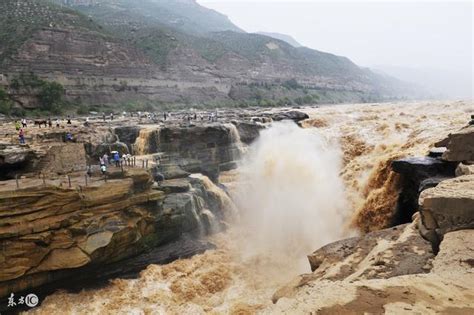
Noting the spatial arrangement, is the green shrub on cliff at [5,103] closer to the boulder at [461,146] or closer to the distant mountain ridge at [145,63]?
the distant mountain ridge at [145,63]

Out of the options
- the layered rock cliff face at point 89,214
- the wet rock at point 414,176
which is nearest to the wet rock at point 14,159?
the layered rock cliff face at point 89,214

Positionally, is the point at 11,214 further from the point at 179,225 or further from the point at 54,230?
the point at 179,225

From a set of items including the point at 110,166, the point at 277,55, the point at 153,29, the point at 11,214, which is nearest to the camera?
the point at 11,214

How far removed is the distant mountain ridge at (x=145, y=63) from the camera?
1781 inches

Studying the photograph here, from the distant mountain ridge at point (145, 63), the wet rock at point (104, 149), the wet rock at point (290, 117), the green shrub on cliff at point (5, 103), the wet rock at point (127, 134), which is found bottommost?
the wet rock at point (104, 149)

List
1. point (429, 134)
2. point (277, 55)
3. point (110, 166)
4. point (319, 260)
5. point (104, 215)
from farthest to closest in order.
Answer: point (277, 55)
point (429, 134)
point (110, 166)
point (104, 215)
point (319, 260)

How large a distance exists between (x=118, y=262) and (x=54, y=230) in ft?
9.12

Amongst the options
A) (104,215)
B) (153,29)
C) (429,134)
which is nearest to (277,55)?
(153,29)

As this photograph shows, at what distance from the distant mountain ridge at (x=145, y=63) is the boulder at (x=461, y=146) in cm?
4166

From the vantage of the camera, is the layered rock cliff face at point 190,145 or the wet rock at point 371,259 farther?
the layered rock cliff face at point 190,145

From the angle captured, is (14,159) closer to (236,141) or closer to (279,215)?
(279,215)

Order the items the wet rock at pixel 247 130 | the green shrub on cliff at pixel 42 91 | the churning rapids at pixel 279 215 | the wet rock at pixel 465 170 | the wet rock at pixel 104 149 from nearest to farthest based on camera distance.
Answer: the wet rock at pixel 465 170, the churning rapids at pixel 279 215, the wet rock at pixel 104 149, the wet rock at pixel 247 130, the green shrub on cliff at pixel 42 91

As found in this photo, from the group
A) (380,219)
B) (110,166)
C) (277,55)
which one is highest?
(277,55)

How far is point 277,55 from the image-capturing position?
95375 mm
